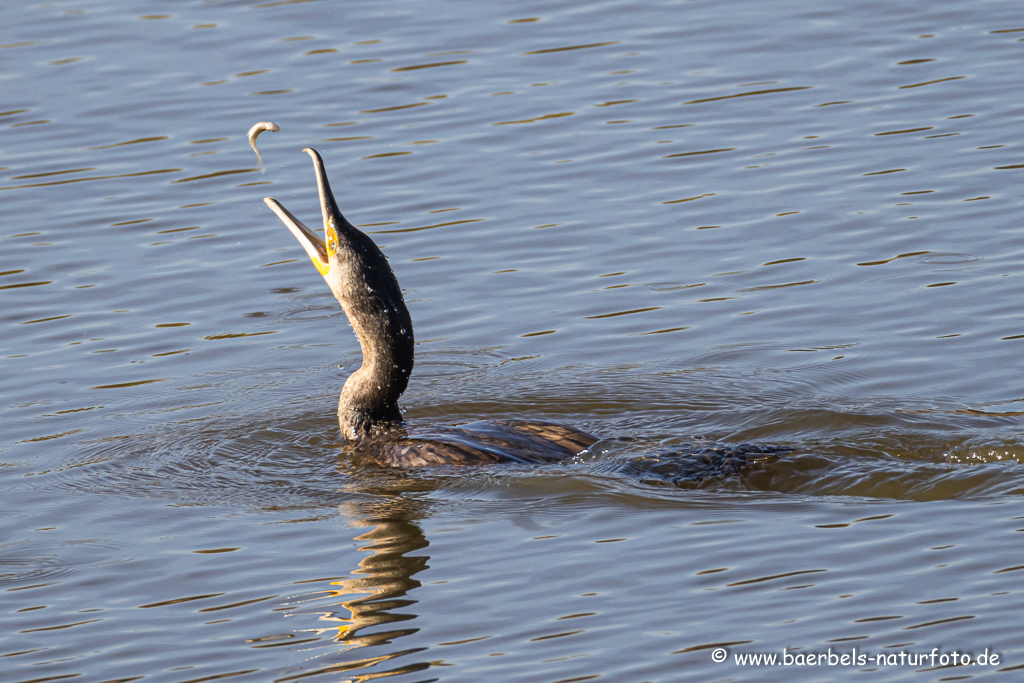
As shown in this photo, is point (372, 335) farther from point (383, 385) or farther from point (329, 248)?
point (329, 248)

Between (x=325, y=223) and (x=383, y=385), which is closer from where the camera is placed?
(x=325, y=223)

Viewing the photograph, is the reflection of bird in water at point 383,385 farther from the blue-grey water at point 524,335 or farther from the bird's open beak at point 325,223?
the blue-grey water at point 524,335

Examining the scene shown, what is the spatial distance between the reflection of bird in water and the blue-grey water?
0.55ft

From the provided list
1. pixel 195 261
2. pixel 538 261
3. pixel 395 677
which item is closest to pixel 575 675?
pixel 395 677

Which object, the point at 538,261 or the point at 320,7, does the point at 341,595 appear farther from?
the point at 320,7

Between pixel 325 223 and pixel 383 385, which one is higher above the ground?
pixel 325 223

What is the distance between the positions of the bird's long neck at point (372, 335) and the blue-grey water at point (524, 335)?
29 centimetres

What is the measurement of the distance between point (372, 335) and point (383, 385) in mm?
272

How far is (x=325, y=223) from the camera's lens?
813 centimetres

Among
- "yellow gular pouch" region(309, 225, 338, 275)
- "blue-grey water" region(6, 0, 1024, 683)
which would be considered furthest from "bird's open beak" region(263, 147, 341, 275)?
"blue-grey water" region(6, 0, 1024, 683)

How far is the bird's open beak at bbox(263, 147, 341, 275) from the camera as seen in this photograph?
801cm

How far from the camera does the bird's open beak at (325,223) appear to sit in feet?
26.3

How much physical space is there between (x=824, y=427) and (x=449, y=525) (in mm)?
2194

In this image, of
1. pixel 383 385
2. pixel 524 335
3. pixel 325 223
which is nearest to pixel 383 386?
pixel 383 385
